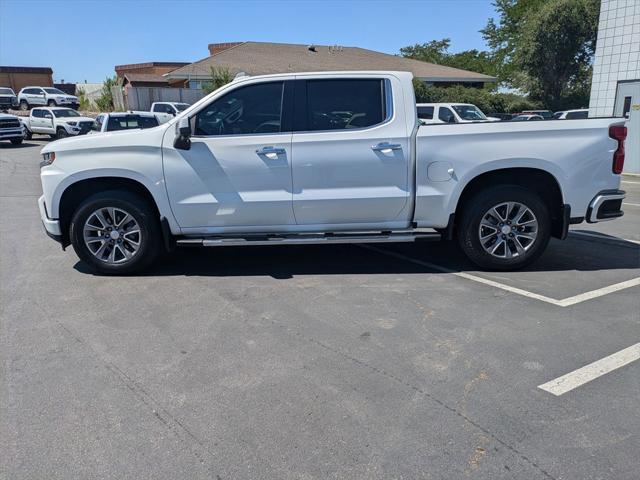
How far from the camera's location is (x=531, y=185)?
18.7 ft

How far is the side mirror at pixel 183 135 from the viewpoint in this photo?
17.2 feet

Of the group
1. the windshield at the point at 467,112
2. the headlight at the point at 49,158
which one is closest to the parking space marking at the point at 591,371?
the headlight at the point at 49,158

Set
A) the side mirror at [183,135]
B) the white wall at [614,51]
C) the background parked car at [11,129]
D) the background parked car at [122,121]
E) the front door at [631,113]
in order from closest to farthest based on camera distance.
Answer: the side mirror at [183,135]
the white wall at [614,51]
the front door at [631,113]
the background parked car at [122,121]
the background parked car at [11,129]

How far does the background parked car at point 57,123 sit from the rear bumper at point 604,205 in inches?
945

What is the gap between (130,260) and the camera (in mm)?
5656

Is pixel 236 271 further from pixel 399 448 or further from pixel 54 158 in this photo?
pixel 399 448

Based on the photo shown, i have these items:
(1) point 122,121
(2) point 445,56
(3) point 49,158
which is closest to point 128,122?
(1) point 122,121

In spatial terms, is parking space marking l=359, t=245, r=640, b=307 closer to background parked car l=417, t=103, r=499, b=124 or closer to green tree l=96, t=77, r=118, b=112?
background parked car l=417, t=103, r=499, b=124

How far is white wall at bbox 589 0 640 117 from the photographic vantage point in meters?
14.1

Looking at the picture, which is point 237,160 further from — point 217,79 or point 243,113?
point 217,79

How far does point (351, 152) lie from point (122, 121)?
13.2m

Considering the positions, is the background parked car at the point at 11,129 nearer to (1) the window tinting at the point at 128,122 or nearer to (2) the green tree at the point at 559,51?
(1) the window tinting at the point at 128,122

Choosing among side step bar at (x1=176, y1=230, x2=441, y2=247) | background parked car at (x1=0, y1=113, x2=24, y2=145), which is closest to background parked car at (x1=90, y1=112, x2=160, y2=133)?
background parked car at (x1=0, y1=113, x2=24, y2=145)

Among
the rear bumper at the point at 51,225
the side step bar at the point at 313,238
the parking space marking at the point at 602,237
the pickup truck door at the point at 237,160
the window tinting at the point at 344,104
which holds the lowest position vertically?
the parking space marking at the point at 602,237
